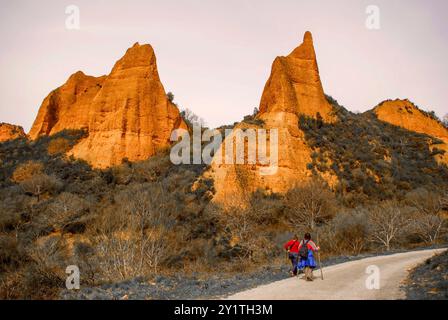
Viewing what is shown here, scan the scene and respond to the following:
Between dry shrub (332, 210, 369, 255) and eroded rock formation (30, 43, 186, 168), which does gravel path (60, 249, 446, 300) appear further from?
eroded rock formation (30, 43, 186, 168)

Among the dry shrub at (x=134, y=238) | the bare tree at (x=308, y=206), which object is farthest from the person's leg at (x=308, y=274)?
the bare tree at (x=308, y=206)

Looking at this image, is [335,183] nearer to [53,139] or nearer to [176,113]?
[176,113]

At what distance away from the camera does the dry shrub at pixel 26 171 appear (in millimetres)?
40625

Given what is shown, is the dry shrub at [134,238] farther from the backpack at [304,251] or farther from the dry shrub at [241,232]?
the backpack at [304,251]

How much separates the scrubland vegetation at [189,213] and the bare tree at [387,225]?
0.09 metres

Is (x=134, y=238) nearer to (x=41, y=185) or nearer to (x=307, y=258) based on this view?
(x=307, y=258)

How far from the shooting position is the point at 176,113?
4903cm

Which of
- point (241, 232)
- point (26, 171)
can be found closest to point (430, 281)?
point (241, 232)

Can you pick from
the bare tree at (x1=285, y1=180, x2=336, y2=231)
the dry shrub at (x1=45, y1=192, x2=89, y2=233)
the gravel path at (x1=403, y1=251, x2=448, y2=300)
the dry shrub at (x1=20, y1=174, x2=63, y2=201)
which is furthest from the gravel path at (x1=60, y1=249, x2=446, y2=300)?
the dry shrub at (x1=20, y1=174, x2=63, y2=201)

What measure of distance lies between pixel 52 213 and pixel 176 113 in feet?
76.2

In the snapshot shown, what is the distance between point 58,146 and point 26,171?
5.76 m
